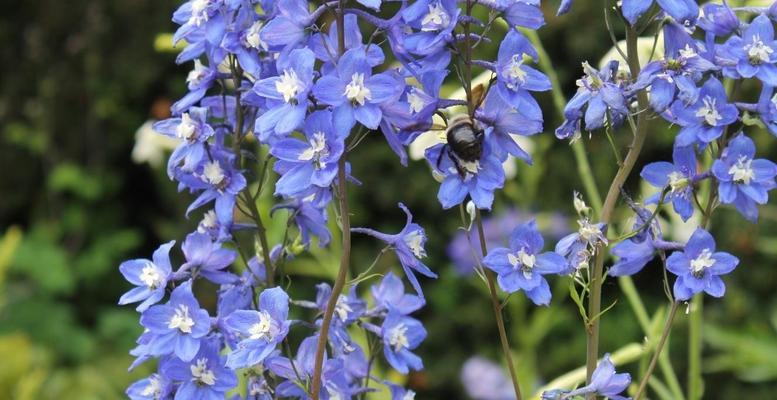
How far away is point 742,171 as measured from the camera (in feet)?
2.98

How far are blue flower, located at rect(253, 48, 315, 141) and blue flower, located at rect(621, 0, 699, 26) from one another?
0.26 m

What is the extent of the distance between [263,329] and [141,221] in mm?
3509

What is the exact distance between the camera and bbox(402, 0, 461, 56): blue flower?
83 centimetres

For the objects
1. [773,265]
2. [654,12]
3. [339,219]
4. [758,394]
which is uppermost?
[654,12]

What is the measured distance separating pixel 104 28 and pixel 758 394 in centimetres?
282

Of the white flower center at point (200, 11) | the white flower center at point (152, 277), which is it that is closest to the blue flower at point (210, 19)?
the white flower center at point (200, 11)

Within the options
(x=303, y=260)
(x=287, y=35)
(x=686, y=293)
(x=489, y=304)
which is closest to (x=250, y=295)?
(x=287, y=35)

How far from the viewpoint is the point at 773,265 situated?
122 inches

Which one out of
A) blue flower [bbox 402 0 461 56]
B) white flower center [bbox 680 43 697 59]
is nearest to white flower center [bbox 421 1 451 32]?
blue flower [bbox 402 0 461 56]

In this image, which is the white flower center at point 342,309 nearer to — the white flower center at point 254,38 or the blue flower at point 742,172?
the white flower center at point 254,38

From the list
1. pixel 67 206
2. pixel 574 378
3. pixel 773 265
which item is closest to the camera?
pixel 574 378

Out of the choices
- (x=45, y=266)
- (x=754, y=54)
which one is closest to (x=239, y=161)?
(x=754, y=54)

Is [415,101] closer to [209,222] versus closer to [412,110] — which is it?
[412,110]

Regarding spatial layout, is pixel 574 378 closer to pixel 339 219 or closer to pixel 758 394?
pixel 339 219
